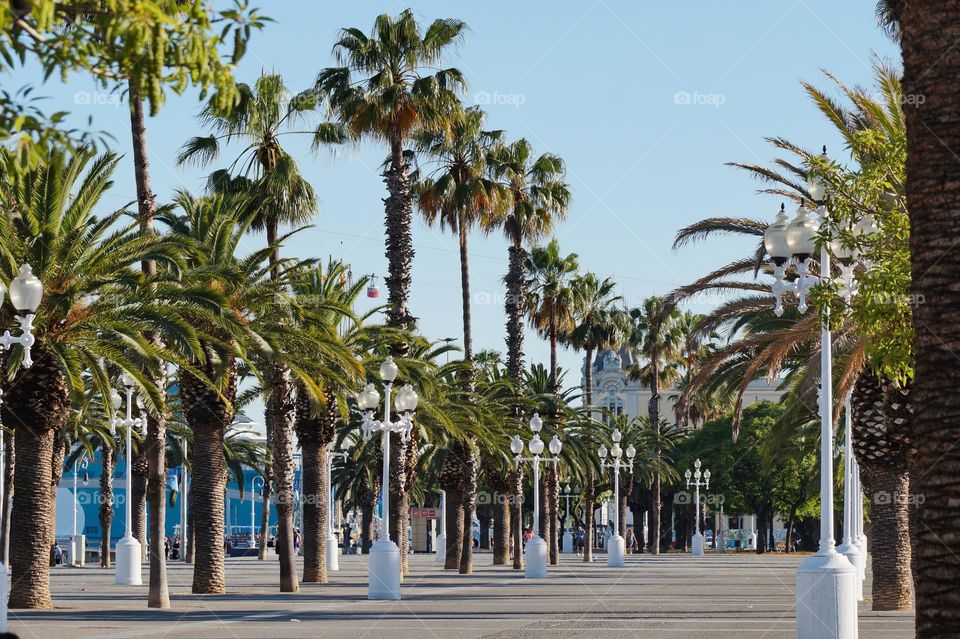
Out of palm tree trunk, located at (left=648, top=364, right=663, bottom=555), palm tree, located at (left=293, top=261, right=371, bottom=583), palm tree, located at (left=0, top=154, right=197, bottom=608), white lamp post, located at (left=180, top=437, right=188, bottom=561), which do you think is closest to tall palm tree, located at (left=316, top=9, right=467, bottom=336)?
palm tree, located at (left=293, top=261, right=371, bottom=583)

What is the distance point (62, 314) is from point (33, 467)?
3154 mm

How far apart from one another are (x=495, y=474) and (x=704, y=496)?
39.7m

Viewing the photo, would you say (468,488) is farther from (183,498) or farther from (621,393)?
(621,393)

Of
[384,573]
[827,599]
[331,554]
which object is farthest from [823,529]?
[331,554]

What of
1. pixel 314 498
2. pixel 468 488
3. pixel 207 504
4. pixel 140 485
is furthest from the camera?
pixel 140 485

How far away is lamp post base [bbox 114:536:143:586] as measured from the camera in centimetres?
3731

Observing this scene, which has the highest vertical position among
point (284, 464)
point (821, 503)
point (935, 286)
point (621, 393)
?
point (621, 393)

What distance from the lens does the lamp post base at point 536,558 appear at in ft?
140

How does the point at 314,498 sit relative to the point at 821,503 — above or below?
below

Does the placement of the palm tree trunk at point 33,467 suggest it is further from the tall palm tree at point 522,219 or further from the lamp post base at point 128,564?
the tall palm tree at point 522,219

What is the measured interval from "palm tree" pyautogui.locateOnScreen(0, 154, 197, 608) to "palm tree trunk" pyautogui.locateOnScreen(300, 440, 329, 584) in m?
11.7

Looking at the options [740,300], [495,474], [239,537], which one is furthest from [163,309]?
[239,537]

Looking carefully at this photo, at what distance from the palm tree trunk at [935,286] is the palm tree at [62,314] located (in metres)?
14.8

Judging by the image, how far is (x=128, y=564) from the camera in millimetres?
37594
